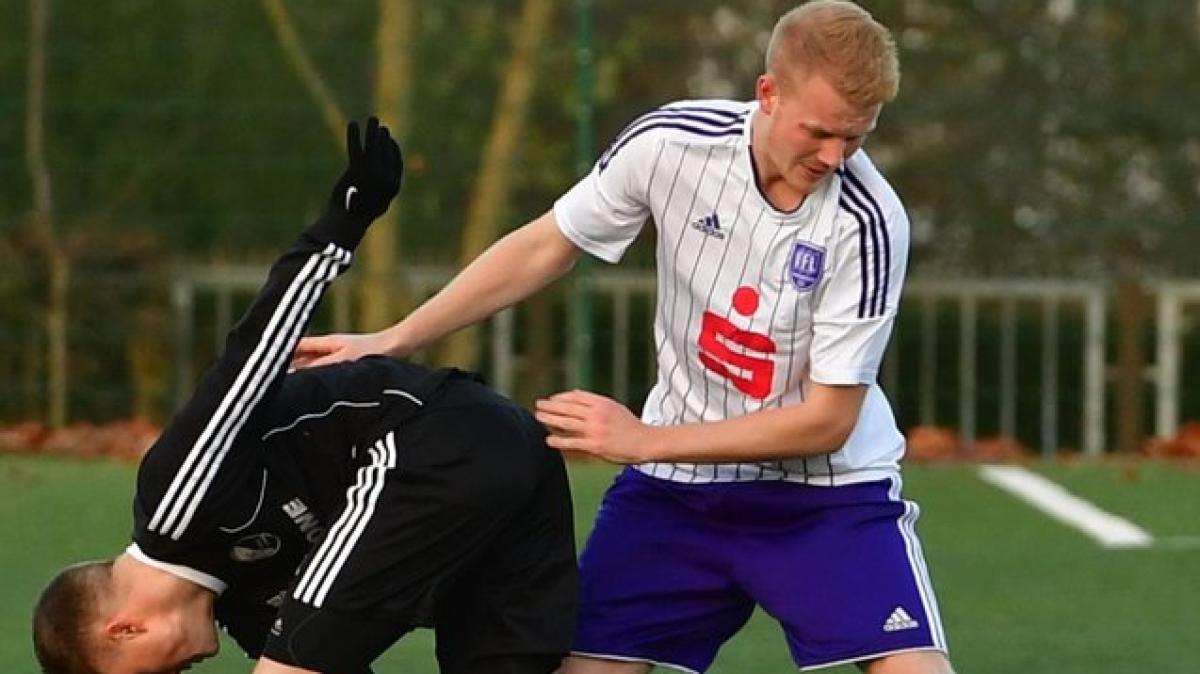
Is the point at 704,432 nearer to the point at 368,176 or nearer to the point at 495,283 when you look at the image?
the point at 495,283

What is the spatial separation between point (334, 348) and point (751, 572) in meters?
0.89

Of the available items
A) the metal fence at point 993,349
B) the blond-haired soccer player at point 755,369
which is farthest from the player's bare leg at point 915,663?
the metal fence at point 993,349

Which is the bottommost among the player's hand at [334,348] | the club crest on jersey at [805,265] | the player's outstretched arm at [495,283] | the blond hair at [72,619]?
the blond hair at [72,619]

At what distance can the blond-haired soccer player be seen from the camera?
16.7 ft

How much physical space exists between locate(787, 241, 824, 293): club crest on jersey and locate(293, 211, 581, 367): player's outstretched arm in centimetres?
55

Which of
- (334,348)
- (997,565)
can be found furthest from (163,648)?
(997,565)

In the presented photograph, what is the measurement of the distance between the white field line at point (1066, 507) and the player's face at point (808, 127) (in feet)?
12.0

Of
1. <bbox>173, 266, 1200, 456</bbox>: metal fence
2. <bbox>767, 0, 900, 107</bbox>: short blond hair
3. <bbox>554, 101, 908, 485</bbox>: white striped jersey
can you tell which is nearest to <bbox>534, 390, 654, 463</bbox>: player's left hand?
<bbox>554, 101, 908, 485</bbox>: white striped jersey

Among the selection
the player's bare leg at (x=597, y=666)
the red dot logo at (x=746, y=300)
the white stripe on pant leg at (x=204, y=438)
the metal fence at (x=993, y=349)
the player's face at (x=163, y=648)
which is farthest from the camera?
the metal fence at (x=993, y=349)

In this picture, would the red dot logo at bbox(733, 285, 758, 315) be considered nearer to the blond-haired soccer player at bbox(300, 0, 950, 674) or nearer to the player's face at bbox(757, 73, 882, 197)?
the blond-haired soccer player at bbox(300, 0, 950, 674)

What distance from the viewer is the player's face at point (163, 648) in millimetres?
5039

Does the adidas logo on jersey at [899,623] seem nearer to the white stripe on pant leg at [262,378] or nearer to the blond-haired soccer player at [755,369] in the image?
the blond-haired soccer player at [755,369]

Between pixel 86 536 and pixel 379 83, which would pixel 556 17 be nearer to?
pixel 379 83

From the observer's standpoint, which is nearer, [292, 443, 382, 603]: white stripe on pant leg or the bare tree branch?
[292, 443, 382, 603]: white stripe on pant leg
